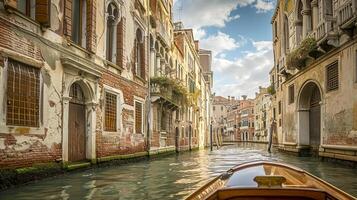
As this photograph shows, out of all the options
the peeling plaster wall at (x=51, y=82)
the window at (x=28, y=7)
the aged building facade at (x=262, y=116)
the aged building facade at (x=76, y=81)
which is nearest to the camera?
the peeling plaster wall at (x=51, y=82)

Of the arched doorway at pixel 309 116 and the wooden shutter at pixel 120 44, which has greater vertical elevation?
the wooden shutter at pixel 120 44

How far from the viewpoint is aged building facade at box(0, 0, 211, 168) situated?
7.30 meters

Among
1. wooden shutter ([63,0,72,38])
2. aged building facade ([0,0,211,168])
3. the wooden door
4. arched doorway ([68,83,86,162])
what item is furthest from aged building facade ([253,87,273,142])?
wooden shutter ([63,0,72,38])

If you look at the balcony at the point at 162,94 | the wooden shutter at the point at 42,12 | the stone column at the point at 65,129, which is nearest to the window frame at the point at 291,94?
the balcony at the point at 162,94

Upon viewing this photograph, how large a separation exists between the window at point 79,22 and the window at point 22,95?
2689mm

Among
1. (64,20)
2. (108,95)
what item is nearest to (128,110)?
(108,95)

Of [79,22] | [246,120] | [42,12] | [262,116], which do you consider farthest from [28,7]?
[246,120]

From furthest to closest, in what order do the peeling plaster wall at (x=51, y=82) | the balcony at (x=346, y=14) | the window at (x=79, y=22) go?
the window at (x=79, y=22) → the balcony at (x=346, y=14) → the peeling plaster wall at (x=51, y=82)

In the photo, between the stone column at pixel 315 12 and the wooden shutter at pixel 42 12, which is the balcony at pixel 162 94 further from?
the wooden shutter at pixel 42 12

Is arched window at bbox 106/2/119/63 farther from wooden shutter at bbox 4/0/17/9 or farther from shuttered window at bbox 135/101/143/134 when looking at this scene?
wooden shutter at bbox 4/0/17/9

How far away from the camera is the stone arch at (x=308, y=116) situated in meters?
16.1

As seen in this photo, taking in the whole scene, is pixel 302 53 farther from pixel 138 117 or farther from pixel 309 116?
pixel 138 117

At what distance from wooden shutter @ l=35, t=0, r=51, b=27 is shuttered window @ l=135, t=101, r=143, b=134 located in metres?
7.19

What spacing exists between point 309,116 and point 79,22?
1126cm
